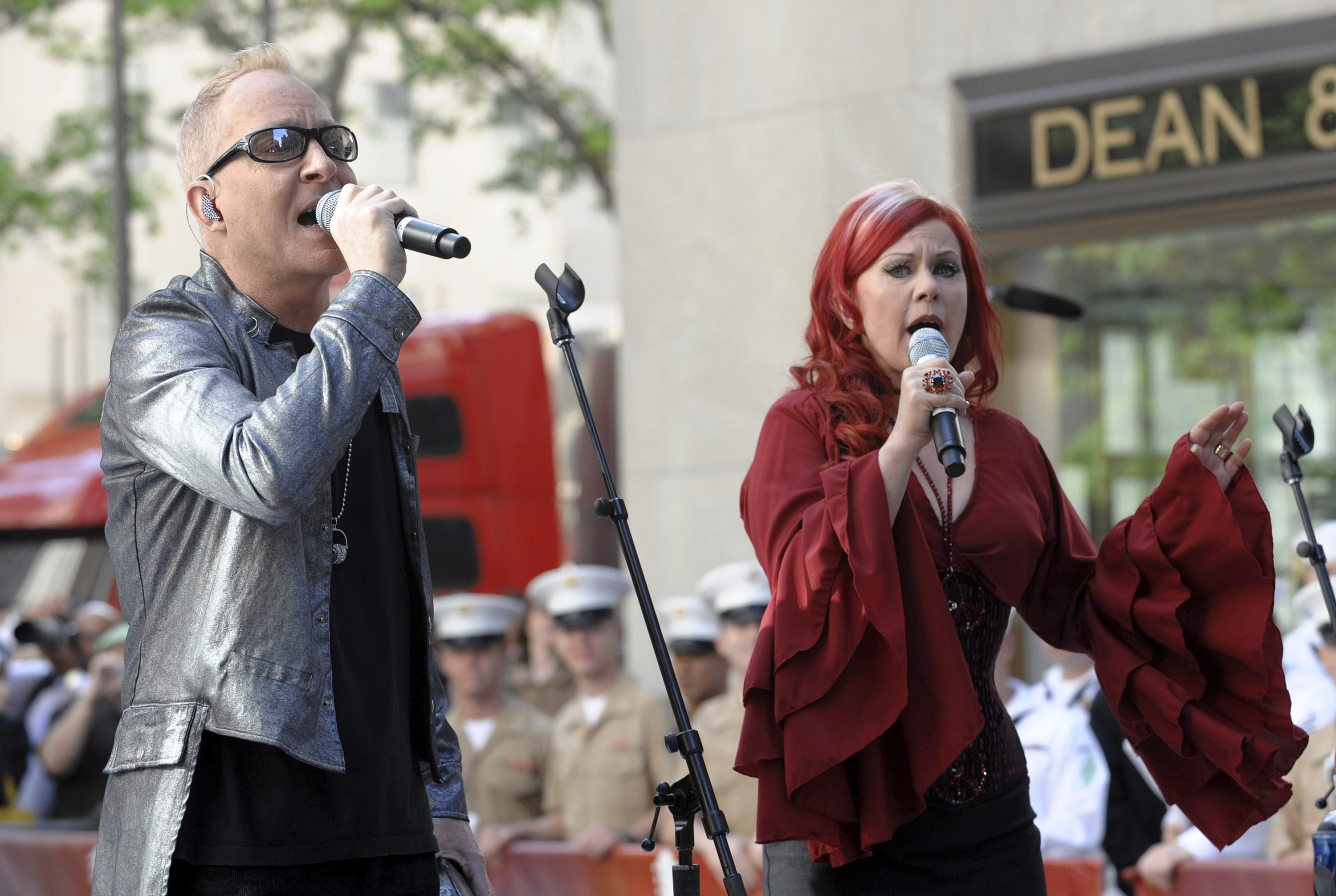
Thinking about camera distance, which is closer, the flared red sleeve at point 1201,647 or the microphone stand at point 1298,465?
the flared red sleeve at point 1201,647

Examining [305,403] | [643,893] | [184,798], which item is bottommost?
[643,893]

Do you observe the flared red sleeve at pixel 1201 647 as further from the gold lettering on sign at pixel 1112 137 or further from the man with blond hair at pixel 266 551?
the gold lettering on sign at pixel 1112 137

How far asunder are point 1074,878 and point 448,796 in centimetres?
299

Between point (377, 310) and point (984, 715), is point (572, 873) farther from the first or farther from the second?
point (377, 310)

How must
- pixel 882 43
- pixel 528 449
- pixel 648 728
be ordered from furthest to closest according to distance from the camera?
pixel 528 449, pixel 882 43, pixel 648 728

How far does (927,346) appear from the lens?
2666mm

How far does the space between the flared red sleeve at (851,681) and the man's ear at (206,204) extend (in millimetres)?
1056

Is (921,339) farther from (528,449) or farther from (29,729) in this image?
(528,449)

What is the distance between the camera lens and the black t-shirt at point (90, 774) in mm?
8289

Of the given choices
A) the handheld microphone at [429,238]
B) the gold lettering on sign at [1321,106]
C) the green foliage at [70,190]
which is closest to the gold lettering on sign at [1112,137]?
the gold lettering on sign at [1321,106]

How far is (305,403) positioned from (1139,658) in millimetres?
1589

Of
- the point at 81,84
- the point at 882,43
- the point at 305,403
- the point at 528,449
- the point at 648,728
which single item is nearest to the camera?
the point at 305,403

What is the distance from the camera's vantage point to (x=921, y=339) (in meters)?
2.71

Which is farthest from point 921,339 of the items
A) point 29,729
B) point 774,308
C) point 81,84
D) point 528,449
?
point 81,84
